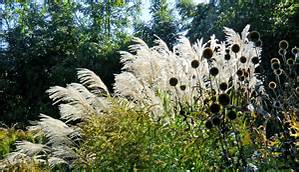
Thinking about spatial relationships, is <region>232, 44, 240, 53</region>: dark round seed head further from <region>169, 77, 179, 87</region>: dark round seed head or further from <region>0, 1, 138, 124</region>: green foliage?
<region>0, 1, 138, 124</region>: green foliage

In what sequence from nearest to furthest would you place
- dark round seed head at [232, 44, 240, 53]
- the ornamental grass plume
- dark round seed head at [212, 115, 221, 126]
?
dark round seed head at [212, 115, 221, 126] → the ornamental grass plume → dark round seed head at [232, 44, 240, 53]

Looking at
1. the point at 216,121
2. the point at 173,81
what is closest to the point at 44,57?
the point at 173,81

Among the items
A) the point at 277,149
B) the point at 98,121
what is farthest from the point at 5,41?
the point at 277,149

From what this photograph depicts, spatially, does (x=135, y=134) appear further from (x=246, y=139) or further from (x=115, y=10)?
(x=115, y=10)

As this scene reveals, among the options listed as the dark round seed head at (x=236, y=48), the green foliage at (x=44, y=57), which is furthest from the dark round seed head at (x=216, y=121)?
the green foliage at (x=44, y=57)

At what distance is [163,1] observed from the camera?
61.1ft

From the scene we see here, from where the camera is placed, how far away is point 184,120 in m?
4.76

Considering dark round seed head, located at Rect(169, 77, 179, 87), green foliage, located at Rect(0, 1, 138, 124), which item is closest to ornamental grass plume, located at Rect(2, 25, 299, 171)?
dark round seed head, located at Rect(169, 77, 179, 87)

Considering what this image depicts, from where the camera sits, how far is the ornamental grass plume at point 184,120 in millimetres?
3639

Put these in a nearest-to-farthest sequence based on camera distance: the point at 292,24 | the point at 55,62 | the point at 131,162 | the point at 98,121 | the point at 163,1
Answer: the point at 131,162
the point at 98,121
the point at 292,24
the point at 55,62
the point at 163,1

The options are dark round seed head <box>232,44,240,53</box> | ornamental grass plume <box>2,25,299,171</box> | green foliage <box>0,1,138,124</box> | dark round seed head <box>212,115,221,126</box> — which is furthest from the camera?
green foliage <box>0,1,138,124</box>

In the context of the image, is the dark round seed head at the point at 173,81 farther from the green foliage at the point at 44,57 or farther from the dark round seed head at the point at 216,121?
the green foliage at the point at 44,57

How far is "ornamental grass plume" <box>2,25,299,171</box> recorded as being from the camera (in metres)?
3.64

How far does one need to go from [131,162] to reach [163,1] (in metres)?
14.8
